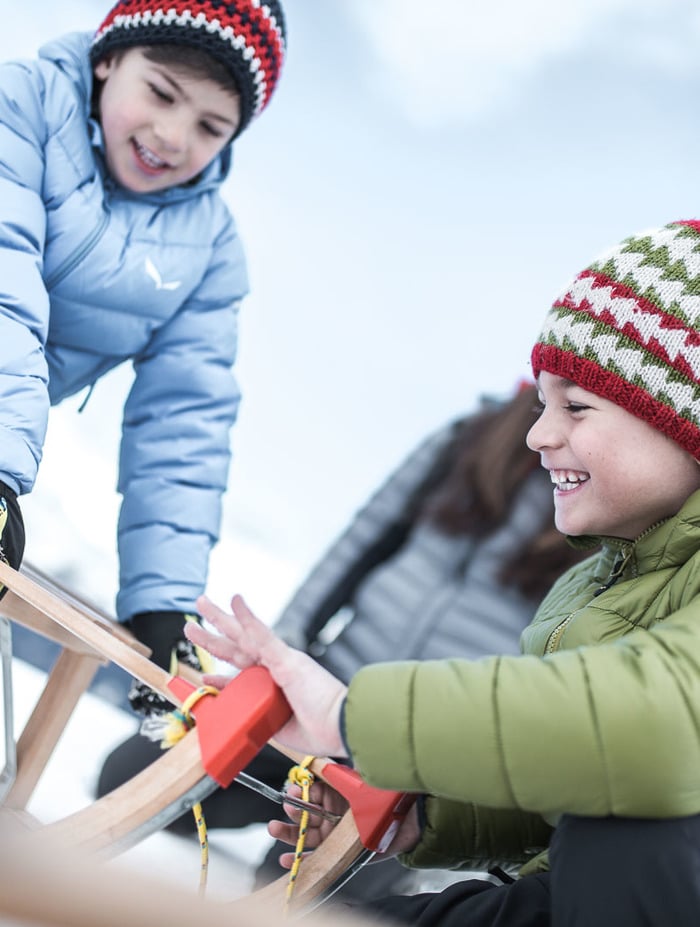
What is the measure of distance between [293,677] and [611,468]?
295 millimetres

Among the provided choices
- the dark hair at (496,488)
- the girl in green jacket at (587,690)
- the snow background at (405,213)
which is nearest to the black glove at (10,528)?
the girl in green jacket at (587,690)

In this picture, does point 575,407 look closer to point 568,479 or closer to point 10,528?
point 568,479

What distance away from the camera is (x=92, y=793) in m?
1.32

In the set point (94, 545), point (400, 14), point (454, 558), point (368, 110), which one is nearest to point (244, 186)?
point (368, 110)

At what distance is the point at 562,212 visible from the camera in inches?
108

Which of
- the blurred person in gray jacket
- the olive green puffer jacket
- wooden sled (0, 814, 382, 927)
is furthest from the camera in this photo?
the blurred person in gray jacket

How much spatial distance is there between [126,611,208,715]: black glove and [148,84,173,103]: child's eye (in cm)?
53

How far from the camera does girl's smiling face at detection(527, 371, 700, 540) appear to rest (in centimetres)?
72

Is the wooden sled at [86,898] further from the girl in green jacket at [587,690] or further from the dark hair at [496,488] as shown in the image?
the dark hair at [496,488]

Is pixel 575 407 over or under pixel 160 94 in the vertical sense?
under

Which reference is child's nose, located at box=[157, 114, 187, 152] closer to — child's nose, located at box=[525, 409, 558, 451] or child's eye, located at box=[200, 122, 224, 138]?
child's eye, located at box=[200, 122, 224, 138]

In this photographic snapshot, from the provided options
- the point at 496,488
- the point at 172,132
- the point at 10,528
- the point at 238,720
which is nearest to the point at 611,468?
the point at 238,720

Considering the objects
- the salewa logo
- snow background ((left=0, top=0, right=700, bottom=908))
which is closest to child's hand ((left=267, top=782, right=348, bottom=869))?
the salewa logo

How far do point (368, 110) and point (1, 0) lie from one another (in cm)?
108
